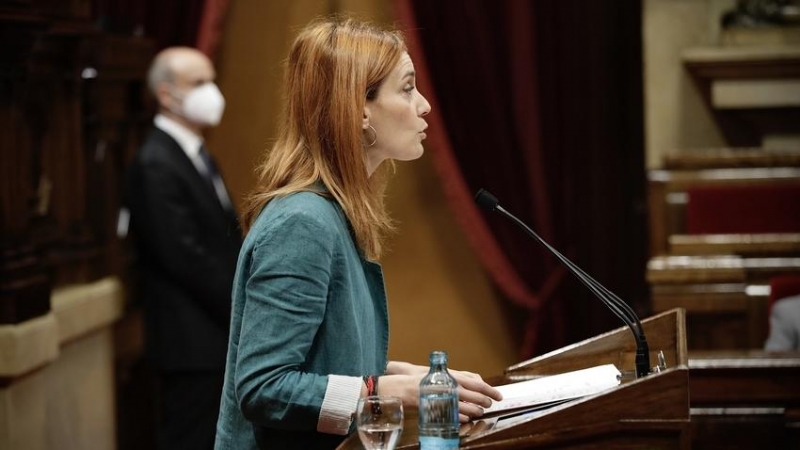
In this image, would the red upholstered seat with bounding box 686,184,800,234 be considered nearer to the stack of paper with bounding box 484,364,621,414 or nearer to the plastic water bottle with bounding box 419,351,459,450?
the stack of paper with bounding box 484,364,621,414

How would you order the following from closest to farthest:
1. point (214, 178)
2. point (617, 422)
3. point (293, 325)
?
1. point (617, 422)
2. point (293, 325)
3. point (214, 178)

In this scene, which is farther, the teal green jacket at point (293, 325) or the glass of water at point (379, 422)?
the teal green jacket at point (293, 325)

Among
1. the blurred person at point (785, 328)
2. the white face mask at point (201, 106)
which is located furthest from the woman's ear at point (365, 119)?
the white face mask at point (201, 106)

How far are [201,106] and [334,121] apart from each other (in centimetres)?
287

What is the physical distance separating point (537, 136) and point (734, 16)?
1068 millimetres

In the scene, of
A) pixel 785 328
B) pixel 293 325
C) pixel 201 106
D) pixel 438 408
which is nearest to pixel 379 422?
pixel 438 408

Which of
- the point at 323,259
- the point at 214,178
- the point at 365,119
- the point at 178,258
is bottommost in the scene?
the point at 178,258

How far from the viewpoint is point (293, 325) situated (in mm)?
1752

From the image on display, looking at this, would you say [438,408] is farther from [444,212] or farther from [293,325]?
[444,212]

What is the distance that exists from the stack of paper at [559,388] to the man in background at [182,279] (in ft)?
8.50

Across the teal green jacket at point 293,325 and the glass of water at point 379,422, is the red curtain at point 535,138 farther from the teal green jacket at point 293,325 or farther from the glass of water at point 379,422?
the glass of water at point 379,422

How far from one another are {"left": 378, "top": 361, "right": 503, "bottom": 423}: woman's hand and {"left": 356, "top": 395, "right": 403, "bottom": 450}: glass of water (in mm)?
118

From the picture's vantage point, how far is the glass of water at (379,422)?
1640 mm

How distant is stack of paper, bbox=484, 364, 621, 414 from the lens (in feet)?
6.06
